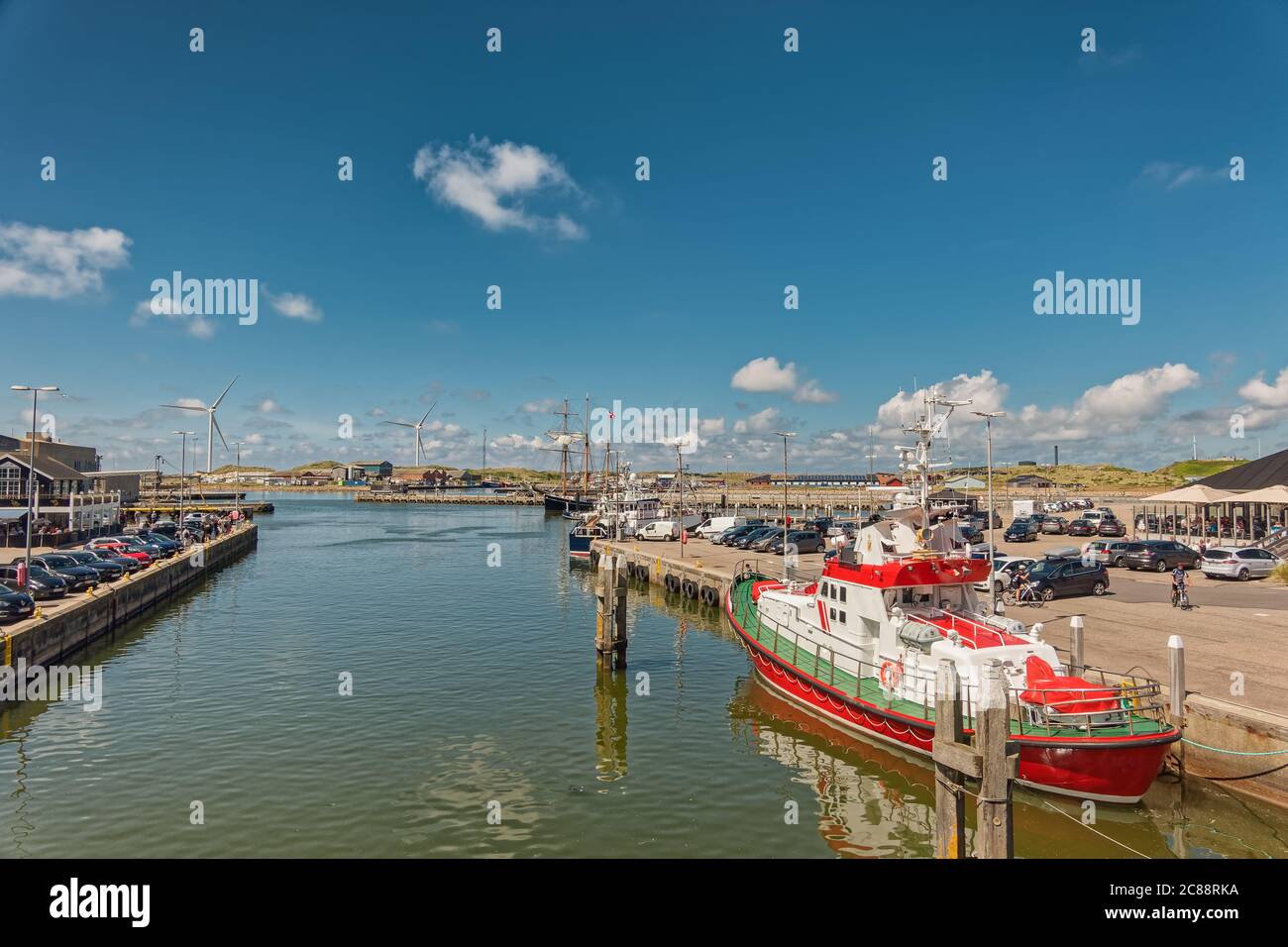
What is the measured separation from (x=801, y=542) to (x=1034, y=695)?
129ft

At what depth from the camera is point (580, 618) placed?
40125 mm

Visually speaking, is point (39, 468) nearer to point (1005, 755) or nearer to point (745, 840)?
point (745, 840)

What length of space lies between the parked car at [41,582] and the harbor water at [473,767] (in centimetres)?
375

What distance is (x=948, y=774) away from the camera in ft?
36.0

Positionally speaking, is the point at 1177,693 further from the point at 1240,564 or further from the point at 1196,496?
the point at 1196,496

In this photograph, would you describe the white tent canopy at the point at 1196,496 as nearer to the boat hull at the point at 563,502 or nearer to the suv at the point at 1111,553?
the suv at the point at 1111,553

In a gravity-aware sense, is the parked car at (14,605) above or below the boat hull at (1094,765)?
above

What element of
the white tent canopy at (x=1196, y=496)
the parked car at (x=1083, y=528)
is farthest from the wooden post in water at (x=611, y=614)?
the parked car at (x=1083, y=528)

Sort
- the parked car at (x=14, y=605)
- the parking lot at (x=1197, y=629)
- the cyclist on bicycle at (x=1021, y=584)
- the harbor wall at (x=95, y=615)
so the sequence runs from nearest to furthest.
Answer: the parking lot at (x=1197, y=629) → the harbor wall at (x=95, y=615) → the parked car at (x=14, y=605) → the cyclist on bicycle at (x=1021, y=584)

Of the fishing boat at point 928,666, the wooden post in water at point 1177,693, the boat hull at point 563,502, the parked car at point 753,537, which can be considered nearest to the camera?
the fishing boat at point 928,666

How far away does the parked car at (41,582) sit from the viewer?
32.2 meters

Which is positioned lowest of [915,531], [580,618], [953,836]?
[580,618]
